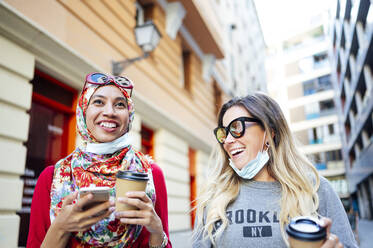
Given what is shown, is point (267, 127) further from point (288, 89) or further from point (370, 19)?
point (288, 89)

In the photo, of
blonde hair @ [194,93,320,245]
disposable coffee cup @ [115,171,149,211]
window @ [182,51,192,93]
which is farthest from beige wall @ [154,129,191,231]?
disposable coffee cup @ [115,171,149,211]

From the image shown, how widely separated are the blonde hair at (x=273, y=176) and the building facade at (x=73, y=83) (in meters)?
0.63

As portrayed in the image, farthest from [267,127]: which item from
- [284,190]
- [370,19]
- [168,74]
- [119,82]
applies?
[370,19]

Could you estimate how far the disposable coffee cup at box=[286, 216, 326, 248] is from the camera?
1319mm

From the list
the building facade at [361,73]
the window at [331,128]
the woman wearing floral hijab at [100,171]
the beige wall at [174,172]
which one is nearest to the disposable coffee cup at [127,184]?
the woman wearing floral hijab at [100,171]

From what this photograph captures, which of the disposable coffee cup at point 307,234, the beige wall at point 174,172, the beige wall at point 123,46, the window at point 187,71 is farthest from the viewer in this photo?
the window at point 187,71

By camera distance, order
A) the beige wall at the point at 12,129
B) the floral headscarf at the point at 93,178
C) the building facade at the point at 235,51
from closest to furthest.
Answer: the floral headscarf at the point at 93,178 < the beige wall at the point at 12,129 < the building facade at the point at 235,51

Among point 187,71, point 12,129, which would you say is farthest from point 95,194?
point 187,71

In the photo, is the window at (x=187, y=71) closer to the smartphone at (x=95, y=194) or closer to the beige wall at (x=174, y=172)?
the beige wall at (x=174, y=172)

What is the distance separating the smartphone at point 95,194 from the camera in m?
1.43

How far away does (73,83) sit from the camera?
18.7 ft

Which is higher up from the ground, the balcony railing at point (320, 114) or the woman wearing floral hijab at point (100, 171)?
the balcony railing at point (320, 114)

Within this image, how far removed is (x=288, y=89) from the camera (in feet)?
148

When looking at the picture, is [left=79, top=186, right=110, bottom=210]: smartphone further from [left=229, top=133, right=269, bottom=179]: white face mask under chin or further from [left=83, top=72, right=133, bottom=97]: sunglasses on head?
[left=229, top=133, right=269, bottom=179]: white face mask under chin
